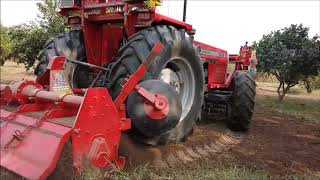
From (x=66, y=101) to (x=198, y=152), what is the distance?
→ 234 cm

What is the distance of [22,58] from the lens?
1767cm

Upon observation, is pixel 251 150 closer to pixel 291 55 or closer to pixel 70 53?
pixel 70 53

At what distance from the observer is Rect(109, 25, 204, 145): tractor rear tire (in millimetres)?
4262

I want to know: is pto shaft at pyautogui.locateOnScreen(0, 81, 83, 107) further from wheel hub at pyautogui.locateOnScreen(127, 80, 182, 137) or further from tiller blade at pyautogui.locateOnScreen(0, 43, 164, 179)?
wheel hub at pyautogui.locateOnScreen(127, 80, 182, 137)

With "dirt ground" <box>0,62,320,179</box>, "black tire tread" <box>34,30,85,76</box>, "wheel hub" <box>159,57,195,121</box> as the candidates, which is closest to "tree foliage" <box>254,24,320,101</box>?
"dirt ground" <box>0,62,320,179</box>

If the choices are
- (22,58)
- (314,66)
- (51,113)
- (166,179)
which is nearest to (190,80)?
(166,179)

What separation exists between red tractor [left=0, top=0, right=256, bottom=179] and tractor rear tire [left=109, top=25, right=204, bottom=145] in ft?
0.04

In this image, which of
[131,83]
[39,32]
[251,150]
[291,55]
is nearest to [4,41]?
[39,32]

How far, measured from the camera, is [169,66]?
512cm

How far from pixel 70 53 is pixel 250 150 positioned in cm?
309

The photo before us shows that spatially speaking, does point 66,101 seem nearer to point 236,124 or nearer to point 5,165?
point 5,165

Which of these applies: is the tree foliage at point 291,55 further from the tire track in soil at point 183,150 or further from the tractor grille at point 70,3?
the tractor grille at point 70,3

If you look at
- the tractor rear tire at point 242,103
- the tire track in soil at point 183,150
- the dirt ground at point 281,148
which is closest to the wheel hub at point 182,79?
the tire track in soil at point 183,150

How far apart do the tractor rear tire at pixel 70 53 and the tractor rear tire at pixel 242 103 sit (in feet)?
9.98
